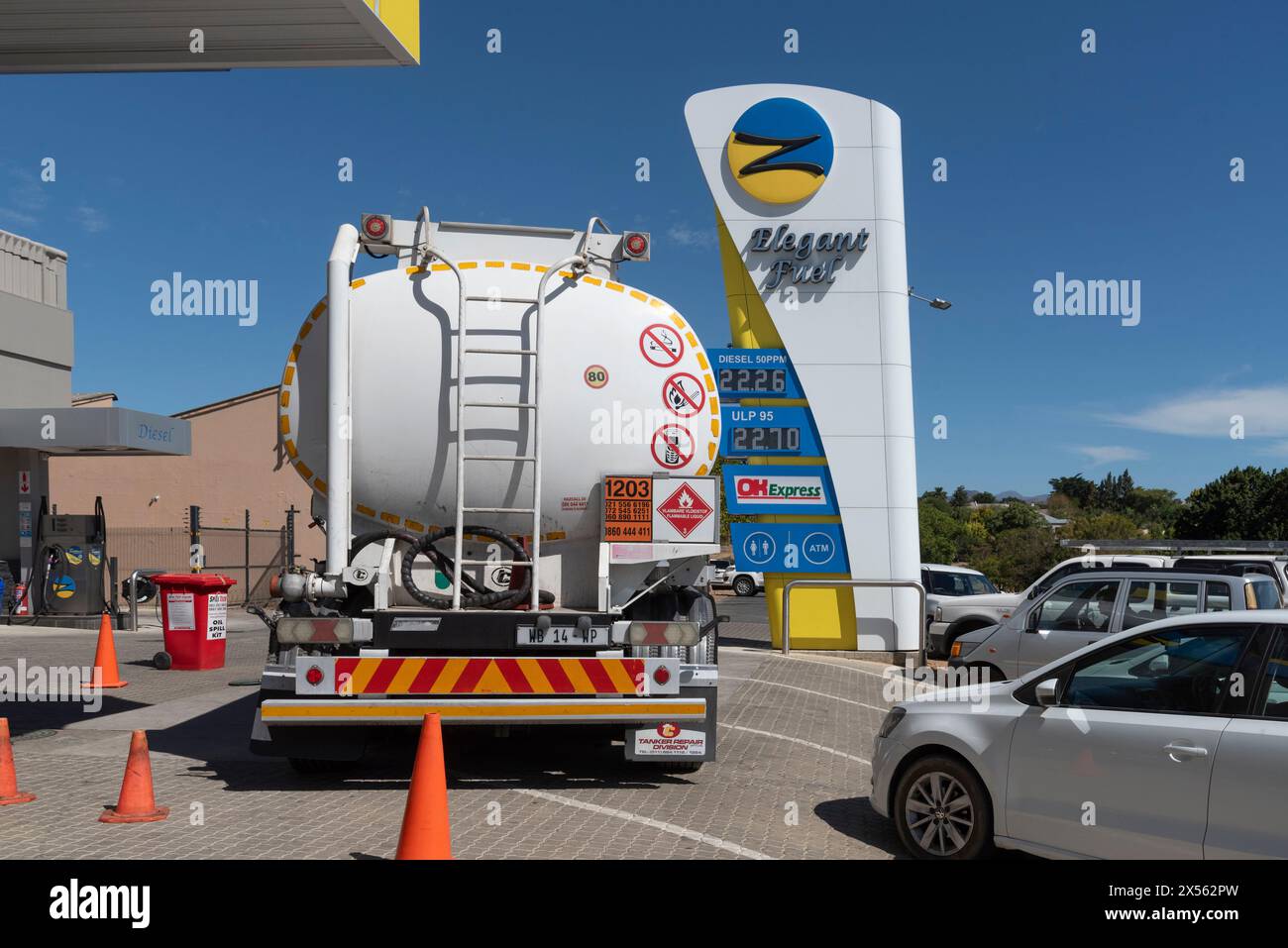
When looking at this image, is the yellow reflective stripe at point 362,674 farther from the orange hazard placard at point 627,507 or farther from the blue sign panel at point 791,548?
the blue sign panel at point 791,548

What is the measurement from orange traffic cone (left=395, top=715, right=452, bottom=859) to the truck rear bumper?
4.59 feet

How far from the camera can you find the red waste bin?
14.6 m

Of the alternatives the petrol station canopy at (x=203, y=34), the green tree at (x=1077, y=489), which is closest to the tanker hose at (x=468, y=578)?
the petrol station canopy at (x=203, y=34)

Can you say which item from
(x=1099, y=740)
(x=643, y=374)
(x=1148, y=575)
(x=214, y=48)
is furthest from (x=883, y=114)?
(x=1099, y=740)

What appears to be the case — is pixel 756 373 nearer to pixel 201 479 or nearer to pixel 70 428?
pixel 70 428

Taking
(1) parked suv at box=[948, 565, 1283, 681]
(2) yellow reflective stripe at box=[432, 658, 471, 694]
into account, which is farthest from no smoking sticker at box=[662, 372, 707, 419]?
(1) parked suv at box=[948, 565, 1283, 681]

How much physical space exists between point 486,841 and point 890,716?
2.44m

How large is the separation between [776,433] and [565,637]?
10.8m

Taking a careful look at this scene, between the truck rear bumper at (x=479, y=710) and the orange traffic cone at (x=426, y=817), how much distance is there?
140 centimetres

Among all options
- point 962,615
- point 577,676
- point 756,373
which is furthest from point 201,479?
point 577,676

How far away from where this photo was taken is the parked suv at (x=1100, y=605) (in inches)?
440

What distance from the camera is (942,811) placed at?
5.89 m

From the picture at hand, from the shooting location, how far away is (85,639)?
1861 cm
